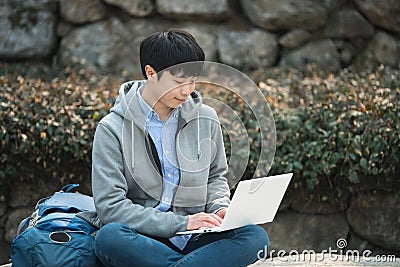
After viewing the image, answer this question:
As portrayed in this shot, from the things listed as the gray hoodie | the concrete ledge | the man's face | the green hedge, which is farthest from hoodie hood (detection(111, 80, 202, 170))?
the green hedge

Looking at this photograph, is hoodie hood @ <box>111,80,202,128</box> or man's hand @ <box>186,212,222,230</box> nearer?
man's hand @ <box>186,212,222,230</box>

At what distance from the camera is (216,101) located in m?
4.02

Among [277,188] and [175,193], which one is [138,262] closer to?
[175,193]

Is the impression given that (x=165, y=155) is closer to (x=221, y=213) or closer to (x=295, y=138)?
(x=221, y=213)

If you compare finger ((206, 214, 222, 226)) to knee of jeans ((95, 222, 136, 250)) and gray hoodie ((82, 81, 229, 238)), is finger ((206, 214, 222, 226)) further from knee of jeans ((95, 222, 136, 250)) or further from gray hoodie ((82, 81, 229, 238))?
knee of jeans ((95, 222, 136, 250))

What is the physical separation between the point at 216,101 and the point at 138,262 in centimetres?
151

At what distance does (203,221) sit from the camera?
2.67 m

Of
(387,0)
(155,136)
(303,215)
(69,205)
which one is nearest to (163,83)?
(155,136)

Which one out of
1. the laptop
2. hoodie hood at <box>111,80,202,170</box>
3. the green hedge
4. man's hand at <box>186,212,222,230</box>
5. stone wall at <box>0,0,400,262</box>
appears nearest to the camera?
the laptop

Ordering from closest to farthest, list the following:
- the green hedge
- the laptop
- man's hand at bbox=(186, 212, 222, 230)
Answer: the laptop → man's hand at bbox=(186, 212, 222, 230) → the green hedge

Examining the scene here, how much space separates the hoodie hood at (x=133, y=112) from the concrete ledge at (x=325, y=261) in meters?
0.76

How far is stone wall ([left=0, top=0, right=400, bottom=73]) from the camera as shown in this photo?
538cm

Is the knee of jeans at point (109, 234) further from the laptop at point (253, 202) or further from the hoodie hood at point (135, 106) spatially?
the hoodie hood at point (135, 106)

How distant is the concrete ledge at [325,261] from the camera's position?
3.34m
